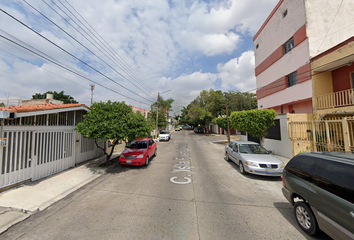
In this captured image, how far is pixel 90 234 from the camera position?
3043mm

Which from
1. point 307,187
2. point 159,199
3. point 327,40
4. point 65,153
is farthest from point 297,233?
point 327,40

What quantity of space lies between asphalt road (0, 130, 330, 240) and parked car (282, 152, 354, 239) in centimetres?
50

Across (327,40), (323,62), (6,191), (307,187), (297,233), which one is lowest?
(297,233)

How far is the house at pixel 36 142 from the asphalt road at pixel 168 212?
2262mm

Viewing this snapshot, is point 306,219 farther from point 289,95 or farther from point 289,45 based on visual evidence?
point 289,45

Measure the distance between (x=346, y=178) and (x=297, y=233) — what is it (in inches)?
62.0

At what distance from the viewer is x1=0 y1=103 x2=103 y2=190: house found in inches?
195

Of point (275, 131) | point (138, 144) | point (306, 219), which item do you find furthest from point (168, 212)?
point (275, 131)

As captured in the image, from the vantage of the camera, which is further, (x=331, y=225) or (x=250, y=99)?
(x=250, y=99)

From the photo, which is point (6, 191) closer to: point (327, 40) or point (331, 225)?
point (331, 225)

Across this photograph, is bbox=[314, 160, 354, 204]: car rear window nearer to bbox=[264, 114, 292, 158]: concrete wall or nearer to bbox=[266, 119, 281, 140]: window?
bbox=[264, 114, 292, 158]: concrete wall

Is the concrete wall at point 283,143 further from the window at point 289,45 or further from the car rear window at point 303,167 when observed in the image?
the car rear window at point 303,167

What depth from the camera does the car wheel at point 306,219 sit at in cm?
292

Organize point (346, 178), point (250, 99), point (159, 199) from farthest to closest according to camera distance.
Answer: point (250, 99) → point (159, 199) → point (346, 178)
